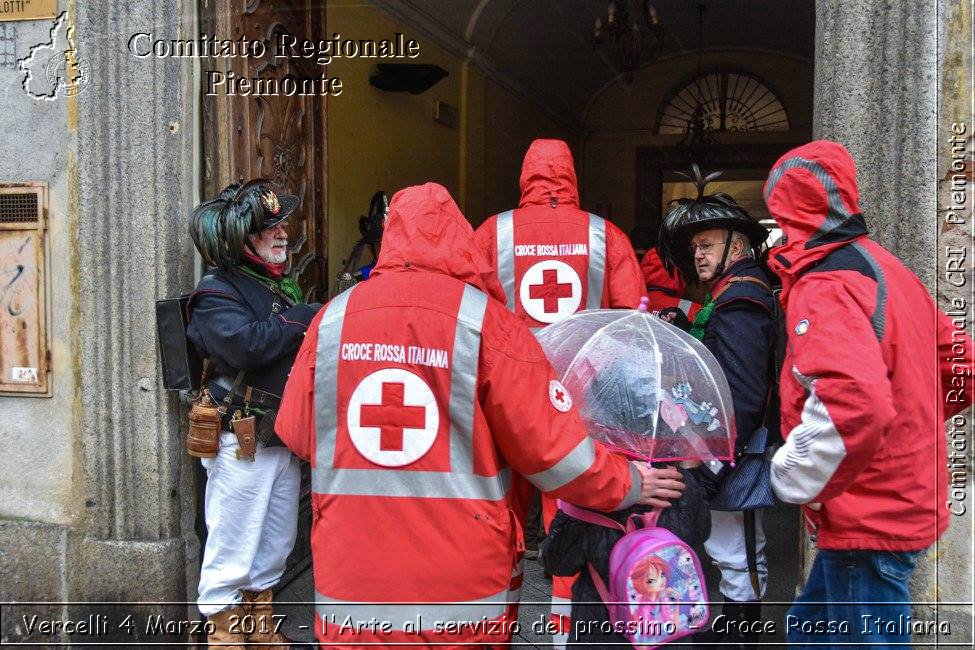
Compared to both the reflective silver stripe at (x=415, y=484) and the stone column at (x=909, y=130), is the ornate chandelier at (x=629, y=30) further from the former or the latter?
the reflective silver stripe at (x=415, y=484)

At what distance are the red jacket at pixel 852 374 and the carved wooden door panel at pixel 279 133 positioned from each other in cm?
265

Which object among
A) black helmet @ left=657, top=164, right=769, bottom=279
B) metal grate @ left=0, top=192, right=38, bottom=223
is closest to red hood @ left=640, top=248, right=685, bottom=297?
black helmet @ left=657, top=164, right=769, bottom=279

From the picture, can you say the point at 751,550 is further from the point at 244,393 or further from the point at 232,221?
the point at 232,221

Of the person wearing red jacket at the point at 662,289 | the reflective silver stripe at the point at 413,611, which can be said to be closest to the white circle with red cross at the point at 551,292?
the person wearing red jacket at the point at 662,289

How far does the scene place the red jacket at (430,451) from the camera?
219 cm

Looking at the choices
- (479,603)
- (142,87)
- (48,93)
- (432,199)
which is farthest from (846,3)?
(48,93)

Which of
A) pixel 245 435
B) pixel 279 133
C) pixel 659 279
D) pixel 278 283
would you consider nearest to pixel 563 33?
pixel 659 279

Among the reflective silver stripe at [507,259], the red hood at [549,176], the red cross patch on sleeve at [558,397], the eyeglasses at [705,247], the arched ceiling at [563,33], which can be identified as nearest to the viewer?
the red cross patch on sleeve at [558,397]

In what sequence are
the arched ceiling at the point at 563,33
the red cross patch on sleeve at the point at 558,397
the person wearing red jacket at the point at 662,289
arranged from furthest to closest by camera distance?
the arched ceiling at the point at 563,33
the person wearing red jacket at the point at 662,289
the red cross patch on sleeve at the point at 558,397

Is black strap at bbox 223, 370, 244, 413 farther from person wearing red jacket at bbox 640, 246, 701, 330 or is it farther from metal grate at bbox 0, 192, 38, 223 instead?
person wearing red jacket at bbox 640, 246, 701, 330

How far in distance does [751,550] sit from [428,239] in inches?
77.0

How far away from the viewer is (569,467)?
2193 millimetres

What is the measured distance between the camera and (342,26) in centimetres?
581

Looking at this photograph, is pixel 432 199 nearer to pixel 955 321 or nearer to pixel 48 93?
pixel 955 321
